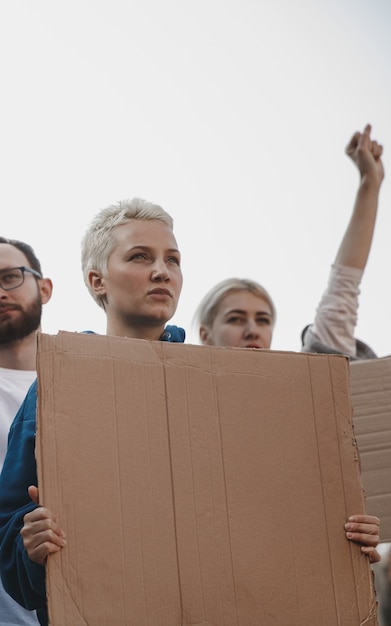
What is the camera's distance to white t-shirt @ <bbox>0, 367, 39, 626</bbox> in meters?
1.82

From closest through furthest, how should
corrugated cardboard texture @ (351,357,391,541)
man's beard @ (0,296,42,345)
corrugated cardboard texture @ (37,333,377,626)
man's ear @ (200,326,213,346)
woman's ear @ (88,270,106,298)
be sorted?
corrugated cardboard texture @ (37,333,377,626) → corrugated cardboard texture @ (351,357,391,541) → woman's ear @ (88,270,106,298) → man's beard @ (0,296,42,345) → man's ear @ (200,326,213,346)

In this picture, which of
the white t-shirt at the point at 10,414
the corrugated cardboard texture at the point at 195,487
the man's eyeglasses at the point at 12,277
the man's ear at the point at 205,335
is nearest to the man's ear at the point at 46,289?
the man's eyeglasses at the point at 12,277

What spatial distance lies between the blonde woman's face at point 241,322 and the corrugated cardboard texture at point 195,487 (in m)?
1.05

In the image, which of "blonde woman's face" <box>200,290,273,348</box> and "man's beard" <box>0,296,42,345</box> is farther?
"blonde woman's face" <box>200,290,273,348</box>

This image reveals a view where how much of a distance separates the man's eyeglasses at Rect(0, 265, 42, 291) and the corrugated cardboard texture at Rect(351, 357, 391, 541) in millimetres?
1069

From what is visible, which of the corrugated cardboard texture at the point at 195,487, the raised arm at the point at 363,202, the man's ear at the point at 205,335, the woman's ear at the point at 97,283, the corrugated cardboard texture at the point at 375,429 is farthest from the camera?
the man's ear at the point at 205,335

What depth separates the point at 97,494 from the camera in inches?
52.8

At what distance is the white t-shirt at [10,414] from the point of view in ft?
5.98

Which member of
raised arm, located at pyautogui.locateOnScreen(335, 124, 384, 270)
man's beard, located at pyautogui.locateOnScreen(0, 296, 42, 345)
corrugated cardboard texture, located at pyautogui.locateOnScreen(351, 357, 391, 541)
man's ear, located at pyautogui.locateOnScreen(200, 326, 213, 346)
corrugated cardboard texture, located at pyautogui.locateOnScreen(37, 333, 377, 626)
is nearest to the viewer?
corrugated cardboard texture, located at pyautogui.locateOnScreen(37, 333, 377, 626)

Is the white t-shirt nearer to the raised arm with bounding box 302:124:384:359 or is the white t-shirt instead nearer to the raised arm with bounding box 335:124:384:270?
the raised arm with bounding box 302:124:384:359

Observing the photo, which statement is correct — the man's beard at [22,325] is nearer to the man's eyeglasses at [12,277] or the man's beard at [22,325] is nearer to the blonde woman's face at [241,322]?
the man's eyeglasses at [12,277]

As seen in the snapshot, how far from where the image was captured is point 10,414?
2.10 metres

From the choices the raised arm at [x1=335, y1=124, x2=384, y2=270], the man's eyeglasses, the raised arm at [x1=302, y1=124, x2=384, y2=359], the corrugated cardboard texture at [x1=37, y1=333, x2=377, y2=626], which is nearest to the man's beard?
the man's eyeglasses

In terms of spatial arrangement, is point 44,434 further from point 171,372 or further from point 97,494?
point 171,372
